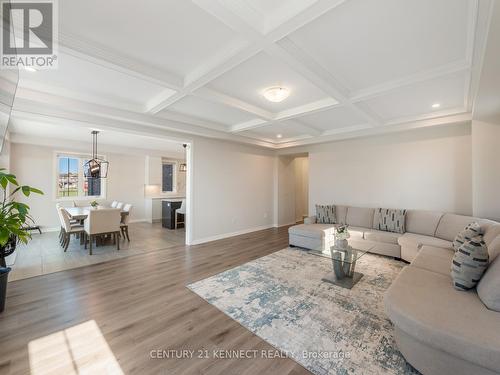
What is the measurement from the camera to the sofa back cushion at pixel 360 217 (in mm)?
4770

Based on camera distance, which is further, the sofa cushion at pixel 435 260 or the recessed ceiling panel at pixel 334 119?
the recessed ceiling panel at pixel 334 119

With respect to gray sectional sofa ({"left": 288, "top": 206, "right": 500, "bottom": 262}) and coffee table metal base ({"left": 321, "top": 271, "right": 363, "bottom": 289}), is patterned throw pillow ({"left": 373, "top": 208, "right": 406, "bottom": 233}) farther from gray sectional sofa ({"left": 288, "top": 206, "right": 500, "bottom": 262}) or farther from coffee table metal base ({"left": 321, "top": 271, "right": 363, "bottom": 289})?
coffee table metal base ({"left": 321, "top": 271, "right": 363, "bottom": 289})

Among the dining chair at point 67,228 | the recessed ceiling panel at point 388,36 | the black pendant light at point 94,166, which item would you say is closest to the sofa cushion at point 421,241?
the recessed ceiling panel at point 388,36

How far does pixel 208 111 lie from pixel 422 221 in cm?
455

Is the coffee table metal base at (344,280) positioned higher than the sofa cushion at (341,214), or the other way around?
the sofa cushion at (341,214)

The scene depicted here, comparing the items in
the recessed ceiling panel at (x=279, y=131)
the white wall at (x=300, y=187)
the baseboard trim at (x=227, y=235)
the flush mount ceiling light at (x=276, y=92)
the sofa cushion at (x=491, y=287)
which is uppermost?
the recessed ceiling panel at (x=279, y=131)

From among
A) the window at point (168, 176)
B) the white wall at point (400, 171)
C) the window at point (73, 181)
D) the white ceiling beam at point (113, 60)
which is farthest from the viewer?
the window at point (168, 176)

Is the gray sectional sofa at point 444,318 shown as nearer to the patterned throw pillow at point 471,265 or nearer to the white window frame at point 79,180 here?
the patterned throw pillow at point 471,265

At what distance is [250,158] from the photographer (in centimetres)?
643

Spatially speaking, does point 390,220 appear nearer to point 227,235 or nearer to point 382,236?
point 382,236

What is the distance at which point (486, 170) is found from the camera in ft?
11.0

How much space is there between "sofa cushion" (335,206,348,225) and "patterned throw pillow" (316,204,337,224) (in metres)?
0.09

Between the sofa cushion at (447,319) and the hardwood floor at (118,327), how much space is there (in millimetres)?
924

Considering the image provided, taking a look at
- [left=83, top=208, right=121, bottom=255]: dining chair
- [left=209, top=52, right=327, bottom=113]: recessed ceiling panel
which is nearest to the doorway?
[left=209, top=52, right=327, bottom=113]: recessed ceiling panel
